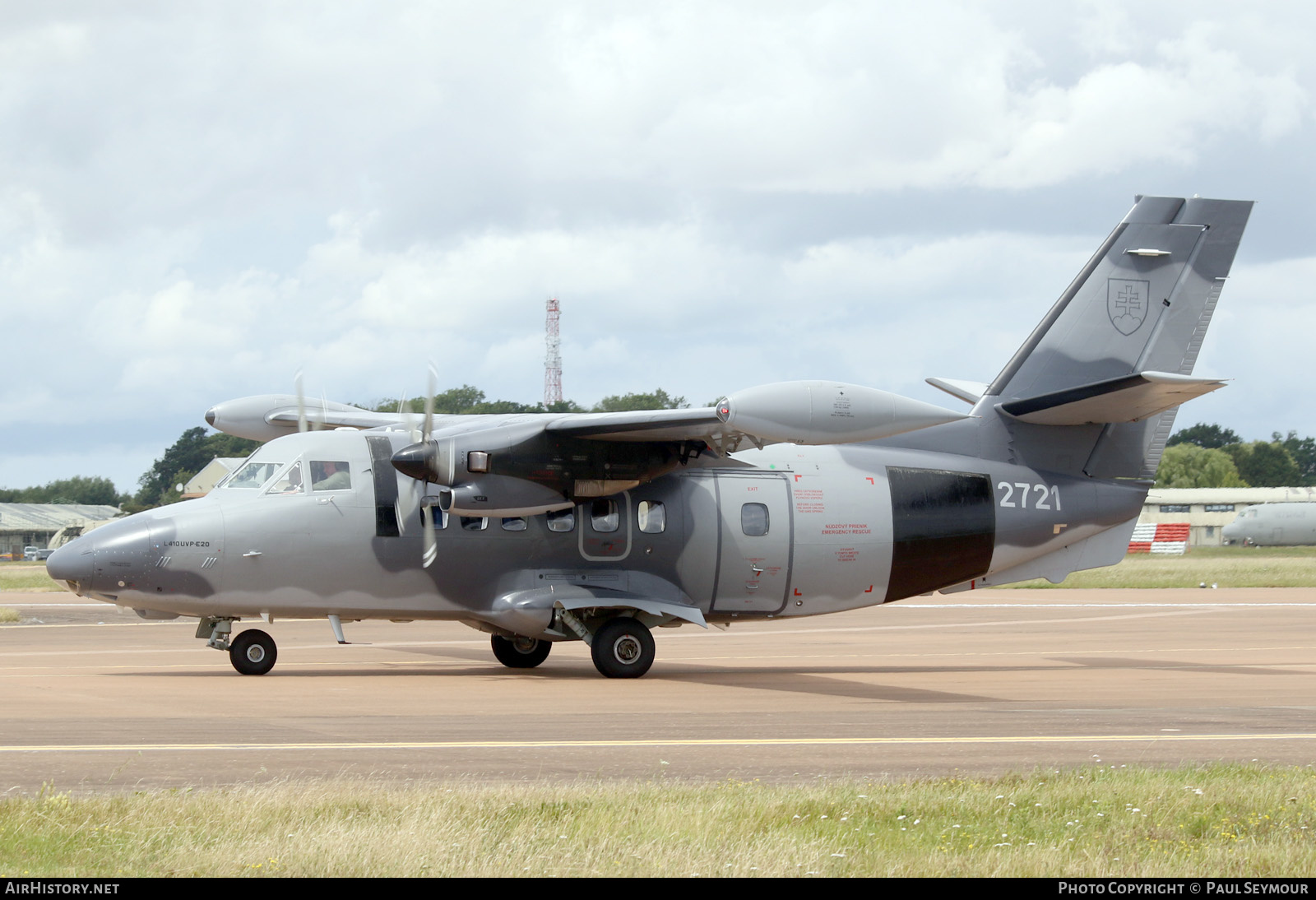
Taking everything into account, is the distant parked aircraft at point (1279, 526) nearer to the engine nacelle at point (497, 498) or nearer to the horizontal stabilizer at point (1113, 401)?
the horizontal stabilizer at point (1113, 401)

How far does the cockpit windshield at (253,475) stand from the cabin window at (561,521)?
395 centimetres

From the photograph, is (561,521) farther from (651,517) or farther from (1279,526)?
(1279,526)

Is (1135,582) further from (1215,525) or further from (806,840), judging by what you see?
(1215,525)

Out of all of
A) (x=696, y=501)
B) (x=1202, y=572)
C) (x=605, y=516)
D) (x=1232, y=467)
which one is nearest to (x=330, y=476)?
(x=605, y=516)

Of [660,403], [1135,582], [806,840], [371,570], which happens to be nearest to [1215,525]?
[660,403]

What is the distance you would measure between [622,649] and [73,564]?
763 cm

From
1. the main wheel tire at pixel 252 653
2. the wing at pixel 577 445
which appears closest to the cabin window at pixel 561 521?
the wing at pixel 577 445

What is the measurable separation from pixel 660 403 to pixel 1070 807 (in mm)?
82136

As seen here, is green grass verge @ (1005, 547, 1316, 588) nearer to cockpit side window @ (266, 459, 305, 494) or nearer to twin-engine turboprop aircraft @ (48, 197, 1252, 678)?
twin-engine turboprop aircraft @ (48, 197, 1252, 678)

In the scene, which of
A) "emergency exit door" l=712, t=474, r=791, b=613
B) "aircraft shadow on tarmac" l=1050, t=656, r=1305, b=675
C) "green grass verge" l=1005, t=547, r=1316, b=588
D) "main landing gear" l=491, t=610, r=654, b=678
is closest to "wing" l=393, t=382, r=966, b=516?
"emergency exit door" l=712, t=474, r=791, b=613

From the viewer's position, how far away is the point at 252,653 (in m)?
19.0

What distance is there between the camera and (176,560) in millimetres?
17828

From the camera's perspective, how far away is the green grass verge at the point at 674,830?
7.26 meters

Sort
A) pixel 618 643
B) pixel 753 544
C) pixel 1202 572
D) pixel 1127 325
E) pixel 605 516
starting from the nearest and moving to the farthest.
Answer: pixel 618 643, pixel 605 516, pixel 753 544, pixel 1127 325, pixel 1202 572
